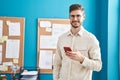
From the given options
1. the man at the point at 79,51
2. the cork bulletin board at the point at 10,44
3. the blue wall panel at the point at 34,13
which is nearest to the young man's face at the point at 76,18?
the man at the point at 79,51

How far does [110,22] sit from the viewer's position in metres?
3.13

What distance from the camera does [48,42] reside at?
10.9 ft

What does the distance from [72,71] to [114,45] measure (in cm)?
130

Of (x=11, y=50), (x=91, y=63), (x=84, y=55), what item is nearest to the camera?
(x=91, y=63)

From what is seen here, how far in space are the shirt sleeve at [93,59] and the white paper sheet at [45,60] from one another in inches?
53.5

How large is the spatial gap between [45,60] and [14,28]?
0.67 meters

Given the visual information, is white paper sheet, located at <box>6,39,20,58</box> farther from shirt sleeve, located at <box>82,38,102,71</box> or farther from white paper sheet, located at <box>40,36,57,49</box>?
shirt sleeve, located at <box>82,38,102,71</box>

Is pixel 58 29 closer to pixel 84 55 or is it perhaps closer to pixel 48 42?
pixel 48 42

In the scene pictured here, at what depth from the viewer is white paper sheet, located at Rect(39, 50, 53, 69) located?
10.9 feet

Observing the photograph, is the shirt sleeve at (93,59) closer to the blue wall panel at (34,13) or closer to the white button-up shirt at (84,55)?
the white button-up shirt at (84,55)

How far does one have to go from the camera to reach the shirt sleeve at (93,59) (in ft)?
6.13

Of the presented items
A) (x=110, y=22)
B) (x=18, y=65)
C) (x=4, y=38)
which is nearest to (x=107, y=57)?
(x=110, y=22)

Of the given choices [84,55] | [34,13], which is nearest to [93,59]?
[84,55]

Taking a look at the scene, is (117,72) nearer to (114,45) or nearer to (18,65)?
(114,45)
